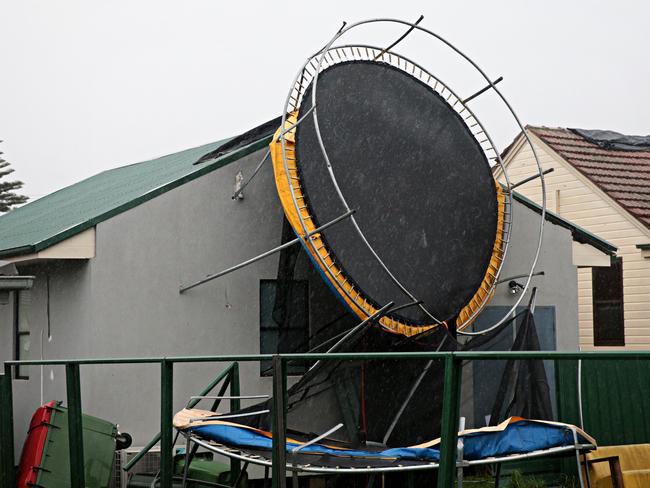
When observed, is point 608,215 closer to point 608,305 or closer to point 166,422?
point 608,305

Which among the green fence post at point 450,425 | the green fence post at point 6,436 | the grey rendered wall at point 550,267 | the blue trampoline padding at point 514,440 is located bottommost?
the green fence post at point 6,436

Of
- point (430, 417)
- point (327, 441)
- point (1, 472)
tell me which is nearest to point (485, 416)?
point (430, 417)

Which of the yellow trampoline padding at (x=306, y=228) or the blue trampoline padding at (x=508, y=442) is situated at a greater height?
the yellow trampoline padding at (x=306, y=228)

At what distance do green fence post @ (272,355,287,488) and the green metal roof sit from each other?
4765 millimetres

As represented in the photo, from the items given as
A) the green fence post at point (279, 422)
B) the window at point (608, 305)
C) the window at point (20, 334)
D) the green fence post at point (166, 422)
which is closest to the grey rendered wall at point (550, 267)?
the window at point (608, 305)

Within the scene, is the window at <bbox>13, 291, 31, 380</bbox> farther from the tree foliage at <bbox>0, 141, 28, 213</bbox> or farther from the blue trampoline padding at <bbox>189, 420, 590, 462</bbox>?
the tree foliage at <bbox>0, 141, 28, 213</bbox>

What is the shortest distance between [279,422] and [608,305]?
13014 mm

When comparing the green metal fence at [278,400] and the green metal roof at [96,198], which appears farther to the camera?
the green metal roof at [96,198]

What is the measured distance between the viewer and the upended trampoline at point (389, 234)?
31.8ft

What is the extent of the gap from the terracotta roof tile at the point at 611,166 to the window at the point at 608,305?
45.2 inches

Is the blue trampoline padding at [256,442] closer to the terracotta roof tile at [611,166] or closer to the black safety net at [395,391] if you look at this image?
the black safety net at [395,391]

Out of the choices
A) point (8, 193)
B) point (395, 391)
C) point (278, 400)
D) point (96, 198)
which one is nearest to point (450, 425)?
point (278, 400)

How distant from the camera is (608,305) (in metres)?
17.9

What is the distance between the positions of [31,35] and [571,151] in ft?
76.8
